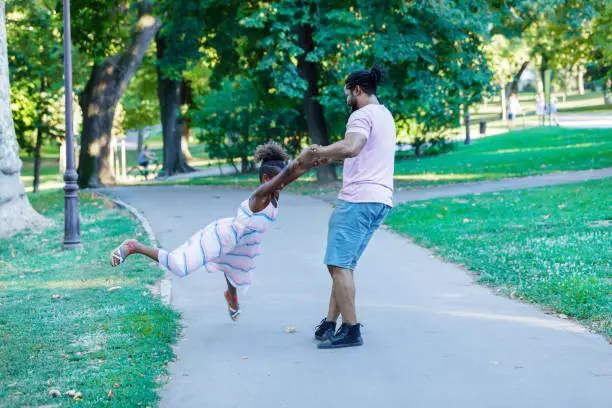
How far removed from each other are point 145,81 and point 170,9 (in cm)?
2312

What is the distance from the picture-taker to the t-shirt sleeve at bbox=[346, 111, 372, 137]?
6.25 m

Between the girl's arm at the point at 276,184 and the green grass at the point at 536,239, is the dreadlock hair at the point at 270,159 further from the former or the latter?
the green grass at the point at 536,239

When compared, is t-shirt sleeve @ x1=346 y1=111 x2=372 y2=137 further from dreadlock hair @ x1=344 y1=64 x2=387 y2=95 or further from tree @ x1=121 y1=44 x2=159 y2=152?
tree @ x1=121 y1=44 x2=159 y2=152

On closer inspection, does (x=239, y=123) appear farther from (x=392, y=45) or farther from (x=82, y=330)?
(x=82, y=330)

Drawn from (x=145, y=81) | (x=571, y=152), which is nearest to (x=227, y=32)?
(x=571, y=152)

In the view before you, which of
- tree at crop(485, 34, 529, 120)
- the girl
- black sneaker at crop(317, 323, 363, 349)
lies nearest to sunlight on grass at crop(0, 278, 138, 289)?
the girl

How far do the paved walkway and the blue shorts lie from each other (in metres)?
0.69

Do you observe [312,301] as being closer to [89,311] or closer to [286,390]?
[89,311]

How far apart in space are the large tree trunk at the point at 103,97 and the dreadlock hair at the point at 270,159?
2105cm

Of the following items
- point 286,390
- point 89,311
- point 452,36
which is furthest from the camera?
point 452,36

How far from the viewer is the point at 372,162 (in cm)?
643

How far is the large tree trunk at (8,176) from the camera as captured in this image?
614 inches

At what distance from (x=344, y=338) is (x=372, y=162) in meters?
1.33

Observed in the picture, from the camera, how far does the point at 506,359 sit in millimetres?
6199
